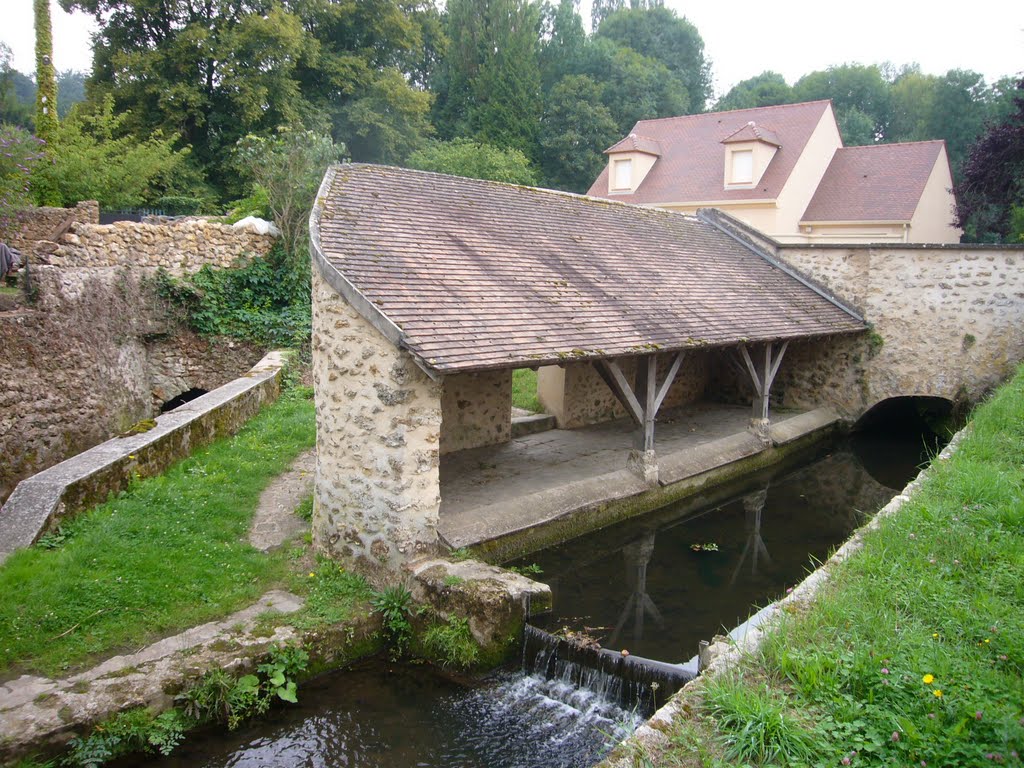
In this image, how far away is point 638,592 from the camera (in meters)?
6.73

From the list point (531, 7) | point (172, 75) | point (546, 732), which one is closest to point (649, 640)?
point (546, 732)

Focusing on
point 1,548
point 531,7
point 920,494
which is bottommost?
point 1,548

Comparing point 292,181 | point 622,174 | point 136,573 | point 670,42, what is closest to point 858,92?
point 670,42

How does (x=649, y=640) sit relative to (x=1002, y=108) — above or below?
below

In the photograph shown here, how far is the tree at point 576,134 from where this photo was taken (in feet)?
102

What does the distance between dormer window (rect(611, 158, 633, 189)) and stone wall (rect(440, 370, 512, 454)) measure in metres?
15.4

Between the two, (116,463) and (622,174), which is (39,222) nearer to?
(116,463)

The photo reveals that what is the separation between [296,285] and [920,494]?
1069cm

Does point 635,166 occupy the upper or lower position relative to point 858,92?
lower

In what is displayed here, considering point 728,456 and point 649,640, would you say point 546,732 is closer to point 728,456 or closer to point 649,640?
point 649,640

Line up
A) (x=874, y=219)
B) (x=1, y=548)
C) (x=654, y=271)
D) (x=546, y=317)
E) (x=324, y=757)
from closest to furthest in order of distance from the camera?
(x=324, y=757), (x=1, y=548), (x=546, y=317), (x=654, y=271), (x=874, y=219)

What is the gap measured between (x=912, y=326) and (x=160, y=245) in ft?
42.1

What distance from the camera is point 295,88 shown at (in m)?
21.3

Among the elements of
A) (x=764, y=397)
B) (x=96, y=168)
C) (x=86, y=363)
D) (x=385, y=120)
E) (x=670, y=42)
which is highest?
(x=670, y=42)
